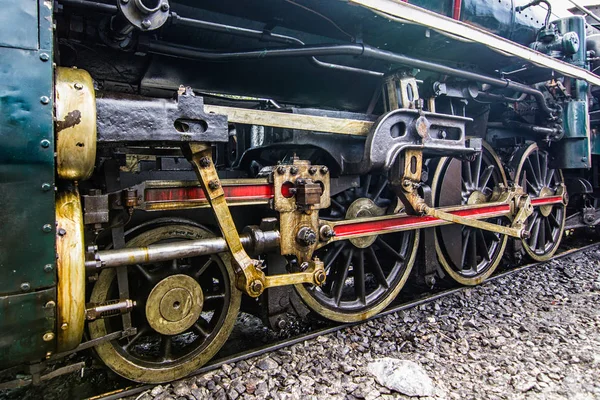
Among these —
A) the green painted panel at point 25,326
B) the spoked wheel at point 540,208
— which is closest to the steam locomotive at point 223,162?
the green painted panel at point 25,326

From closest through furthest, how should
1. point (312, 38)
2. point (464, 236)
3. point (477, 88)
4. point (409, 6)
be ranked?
point (409, 6), point (312, 38), point (477, 88), point (464, 236)

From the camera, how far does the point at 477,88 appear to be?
3.24 m

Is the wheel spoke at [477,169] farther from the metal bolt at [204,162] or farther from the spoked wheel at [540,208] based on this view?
the metal bolt at [204,162]

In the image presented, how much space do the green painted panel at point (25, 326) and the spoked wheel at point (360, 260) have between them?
1392 mm

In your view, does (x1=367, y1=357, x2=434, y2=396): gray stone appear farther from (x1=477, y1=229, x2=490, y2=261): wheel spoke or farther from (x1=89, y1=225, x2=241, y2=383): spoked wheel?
(x1=477, y1=229, x2=490, y2=261): wheel spoke

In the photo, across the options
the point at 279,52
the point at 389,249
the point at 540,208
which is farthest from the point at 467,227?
the point at 279,52

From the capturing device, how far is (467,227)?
3.72m

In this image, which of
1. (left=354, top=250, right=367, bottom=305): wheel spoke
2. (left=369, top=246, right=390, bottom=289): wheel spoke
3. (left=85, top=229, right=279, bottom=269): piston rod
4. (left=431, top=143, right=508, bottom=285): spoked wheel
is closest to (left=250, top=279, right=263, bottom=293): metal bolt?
(left=85, top=229, right=279, bottom=269): piston rod

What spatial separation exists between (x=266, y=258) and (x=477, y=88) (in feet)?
7.60

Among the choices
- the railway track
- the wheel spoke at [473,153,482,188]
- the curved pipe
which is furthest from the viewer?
the wheel spoke at [473,153,482,188]

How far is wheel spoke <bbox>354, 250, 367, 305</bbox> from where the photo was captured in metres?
2.79

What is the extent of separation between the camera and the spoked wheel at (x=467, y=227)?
3.40 meters

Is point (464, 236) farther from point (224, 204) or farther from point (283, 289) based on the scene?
point (224, 204)

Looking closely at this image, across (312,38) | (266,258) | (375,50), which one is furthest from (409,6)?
(266,258)
